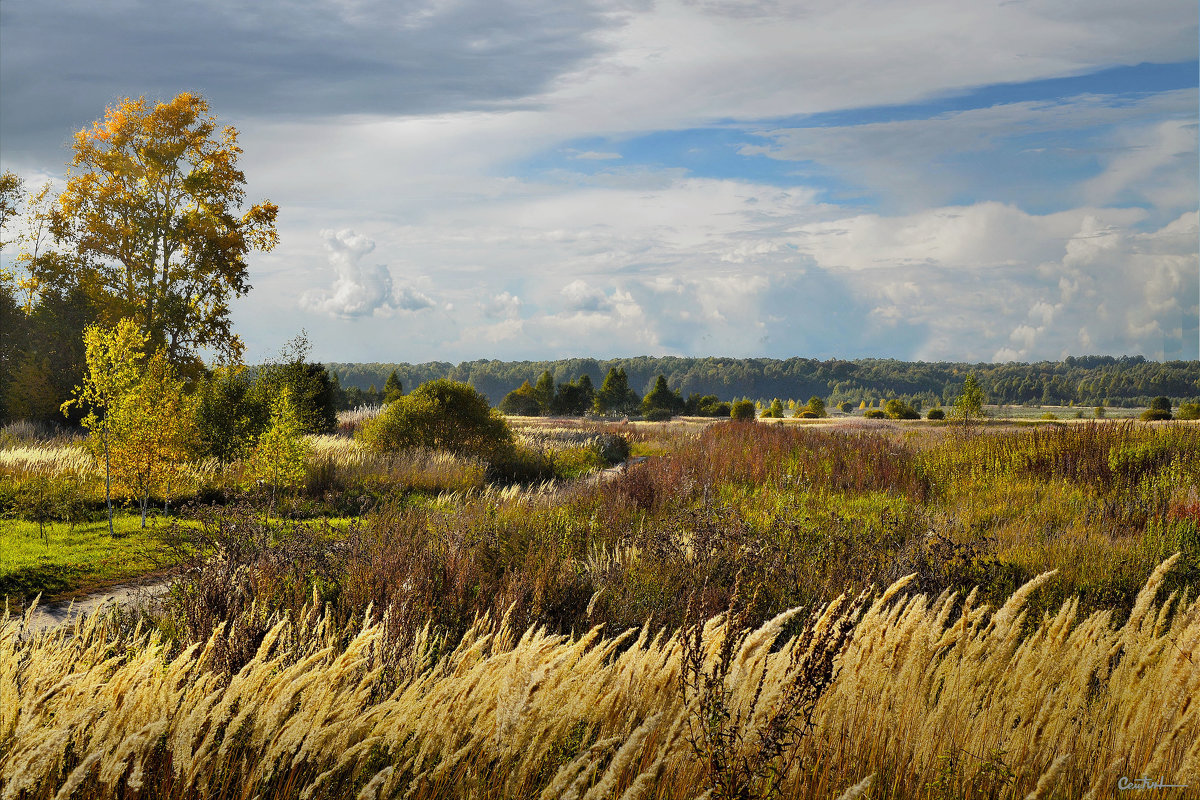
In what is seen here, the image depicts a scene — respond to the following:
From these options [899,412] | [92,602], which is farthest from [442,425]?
[899,412]

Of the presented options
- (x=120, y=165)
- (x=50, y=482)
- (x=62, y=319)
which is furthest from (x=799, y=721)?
(x=62, y=319)

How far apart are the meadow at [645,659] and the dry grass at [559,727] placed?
0.06ft

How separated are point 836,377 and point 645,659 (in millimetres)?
153044

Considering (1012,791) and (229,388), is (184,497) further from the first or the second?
(1012,791)

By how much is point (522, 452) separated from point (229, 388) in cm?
760

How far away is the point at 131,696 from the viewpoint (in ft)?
8.83

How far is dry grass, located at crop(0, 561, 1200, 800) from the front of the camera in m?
2.44

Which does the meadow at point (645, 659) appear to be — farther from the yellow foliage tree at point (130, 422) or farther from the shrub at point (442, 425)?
the shrub at point (442, 425)

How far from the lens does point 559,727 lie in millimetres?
2672

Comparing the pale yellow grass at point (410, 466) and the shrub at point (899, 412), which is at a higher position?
the pale yellow grass at point (410, 466)

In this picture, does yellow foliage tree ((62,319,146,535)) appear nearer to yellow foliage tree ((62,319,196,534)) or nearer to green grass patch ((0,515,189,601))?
yellow foliage tree ((62,319,196,534))

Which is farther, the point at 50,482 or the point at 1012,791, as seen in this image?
the point at 50,482

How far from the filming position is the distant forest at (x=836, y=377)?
114562mm

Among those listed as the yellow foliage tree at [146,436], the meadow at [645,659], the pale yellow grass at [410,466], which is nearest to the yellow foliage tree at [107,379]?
the yellow foliage tree at [146,436]
